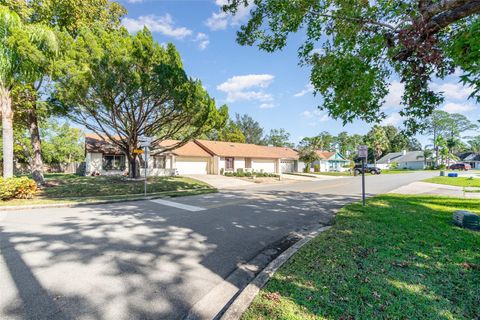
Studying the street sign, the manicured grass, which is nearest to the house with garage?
the manicured grass

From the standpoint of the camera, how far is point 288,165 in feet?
135

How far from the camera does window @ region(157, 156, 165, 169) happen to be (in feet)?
84.7

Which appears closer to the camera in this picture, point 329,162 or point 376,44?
point 376,44

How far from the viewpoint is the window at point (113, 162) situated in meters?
23.5

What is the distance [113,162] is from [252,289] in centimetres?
2477

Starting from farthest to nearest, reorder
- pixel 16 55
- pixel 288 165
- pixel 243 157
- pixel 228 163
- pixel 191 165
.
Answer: pixel 288 165, pixel 243 157, pixel 228 163, pixel 191 165, pixel 16 55

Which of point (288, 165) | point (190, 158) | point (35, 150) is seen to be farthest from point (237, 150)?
point (35, 150)

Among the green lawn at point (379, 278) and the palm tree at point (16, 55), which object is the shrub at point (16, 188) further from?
the green lawn at point (379, 278)

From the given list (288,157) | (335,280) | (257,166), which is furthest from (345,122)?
(288,157)

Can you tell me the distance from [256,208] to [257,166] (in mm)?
24691

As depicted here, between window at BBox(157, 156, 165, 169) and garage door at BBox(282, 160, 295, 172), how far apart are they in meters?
21.8

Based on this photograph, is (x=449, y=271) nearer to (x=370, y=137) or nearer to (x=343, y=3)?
(x=343, y=3)

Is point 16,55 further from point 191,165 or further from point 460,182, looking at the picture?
point 460,182

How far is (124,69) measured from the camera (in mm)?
12812
